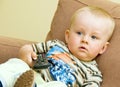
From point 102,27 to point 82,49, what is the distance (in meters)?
0.14

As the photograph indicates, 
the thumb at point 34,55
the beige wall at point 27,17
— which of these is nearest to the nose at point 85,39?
the thumb at point 34,55

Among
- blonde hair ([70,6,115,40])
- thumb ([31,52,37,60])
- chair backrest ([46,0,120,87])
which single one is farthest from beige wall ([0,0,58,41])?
thumb ([31,52,37,60])

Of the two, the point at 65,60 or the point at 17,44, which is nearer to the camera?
the point at 65,60

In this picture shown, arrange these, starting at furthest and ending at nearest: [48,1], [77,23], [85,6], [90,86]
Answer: [48,1], [85,6], [77,23], [90,86]

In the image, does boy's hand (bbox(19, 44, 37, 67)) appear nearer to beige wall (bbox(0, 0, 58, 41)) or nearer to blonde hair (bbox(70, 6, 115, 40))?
blonde hair (bbox(70, 6, 115, 40))

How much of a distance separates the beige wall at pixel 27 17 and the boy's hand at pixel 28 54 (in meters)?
0.77

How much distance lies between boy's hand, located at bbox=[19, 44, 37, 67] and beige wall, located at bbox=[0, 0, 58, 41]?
30.1 inches

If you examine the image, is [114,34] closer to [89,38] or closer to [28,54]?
[89,38]

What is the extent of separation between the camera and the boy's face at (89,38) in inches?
55.3

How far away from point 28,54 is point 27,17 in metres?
0.89

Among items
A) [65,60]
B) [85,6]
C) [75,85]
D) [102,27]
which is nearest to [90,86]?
[75,85]

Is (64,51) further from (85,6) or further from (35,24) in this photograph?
(35,24)

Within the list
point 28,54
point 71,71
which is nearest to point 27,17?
point 28,54

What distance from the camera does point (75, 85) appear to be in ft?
4.43
